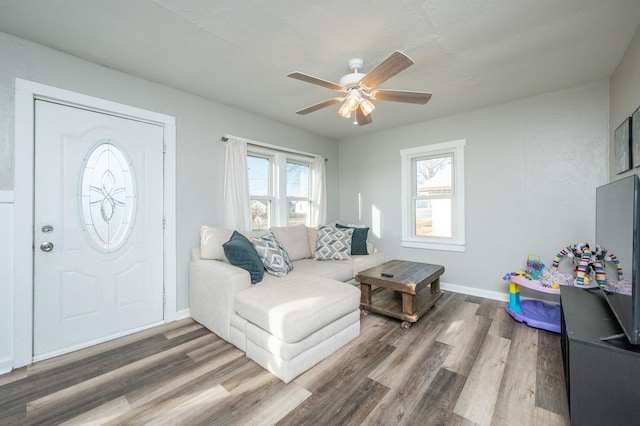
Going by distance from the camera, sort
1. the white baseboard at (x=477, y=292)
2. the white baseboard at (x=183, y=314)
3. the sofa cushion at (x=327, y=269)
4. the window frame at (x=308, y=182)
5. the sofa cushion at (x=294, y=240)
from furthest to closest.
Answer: the window frame at (x=308, y=182) → the sofa cushion at (x=294, y=240) → the white baseboard at (x=477, y=292) → the sofa cushion at (x=327, y=269) → the white baseboard at (x=183, y=314)

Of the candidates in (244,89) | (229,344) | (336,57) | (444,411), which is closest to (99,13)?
(244,89)

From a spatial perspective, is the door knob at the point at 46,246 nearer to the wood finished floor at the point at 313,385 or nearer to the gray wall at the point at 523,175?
the wood finished floor at the point at 313,385

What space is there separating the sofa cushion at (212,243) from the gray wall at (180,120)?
24cm

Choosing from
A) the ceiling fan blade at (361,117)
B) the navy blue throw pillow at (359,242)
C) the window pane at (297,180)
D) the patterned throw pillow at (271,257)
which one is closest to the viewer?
the ceiling fan blade at (361,117)

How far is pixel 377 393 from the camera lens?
1719 mm

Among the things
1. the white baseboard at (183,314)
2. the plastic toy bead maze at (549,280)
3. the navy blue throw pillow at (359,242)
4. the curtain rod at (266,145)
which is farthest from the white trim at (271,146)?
the plastic toy bead maze at (549,280)

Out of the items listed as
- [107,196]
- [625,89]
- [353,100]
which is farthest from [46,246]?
[625,89]

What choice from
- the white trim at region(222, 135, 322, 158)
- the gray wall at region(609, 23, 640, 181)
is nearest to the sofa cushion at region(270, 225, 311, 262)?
the white trim at region(222, 135, 322, 158)

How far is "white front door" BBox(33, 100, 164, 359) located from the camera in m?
2.16

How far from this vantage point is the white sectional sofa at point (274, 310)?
1871 millimetres

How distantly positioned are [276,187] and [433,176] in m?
2.44

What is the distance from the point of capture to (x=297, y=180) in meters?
4.42

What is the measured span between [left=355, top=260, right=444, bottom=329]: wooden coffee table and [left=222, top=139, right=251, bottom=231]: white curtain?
1.65 metres

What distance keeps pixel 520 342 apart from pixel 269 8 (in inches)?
132
